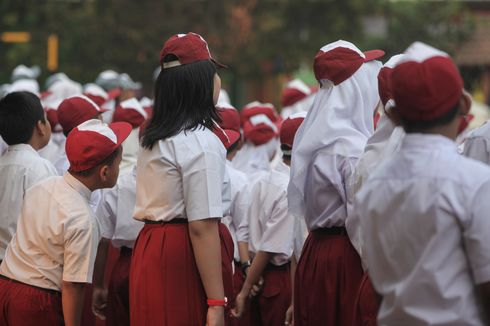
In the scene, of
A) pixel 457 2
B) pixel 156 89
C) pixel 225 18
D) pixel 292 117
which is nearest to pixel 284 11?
pixel 225 18

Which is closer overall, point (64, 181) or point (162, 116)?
point (162, 116)

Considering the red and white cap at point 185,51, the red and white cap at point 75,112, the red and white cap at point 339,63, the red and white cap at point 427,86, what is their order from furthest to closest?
the red and white cap at point 75,112
the red and white cap at point 339,63
the red and white cap at point 185,51
the red and white cap at point 427,86

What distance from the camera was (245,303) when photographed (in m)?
7.68

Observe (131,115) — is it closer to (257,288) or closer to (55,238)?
(257,288)

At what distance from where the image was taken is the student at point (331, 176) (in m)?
5.96

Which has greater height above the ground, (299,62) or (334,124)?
(334,124)

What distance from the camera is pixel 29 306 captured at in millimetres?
5805

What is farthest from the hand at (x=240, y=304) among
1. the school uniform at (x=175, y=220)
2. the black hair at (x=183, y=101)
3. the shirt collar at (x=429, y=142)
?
the shirt collar at (x=429, y=142)

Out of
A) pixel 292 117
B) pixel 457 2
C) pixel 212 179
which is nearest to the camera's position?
pixel 212 179

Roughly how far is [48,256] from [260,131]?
166 inches

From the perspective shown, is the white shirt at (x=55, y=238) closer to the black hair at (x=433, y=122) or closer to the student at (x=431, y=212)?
the student at (x=431, y=212)

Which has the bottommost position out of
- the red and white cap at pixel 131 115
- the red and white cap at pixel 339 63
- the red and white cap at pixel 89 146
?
the red and white cap at pixel 131 115

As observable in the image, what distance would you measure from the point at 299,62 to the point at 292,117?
20819mm

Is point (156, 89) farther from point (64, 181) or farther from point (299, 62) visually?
point (299, 62)
